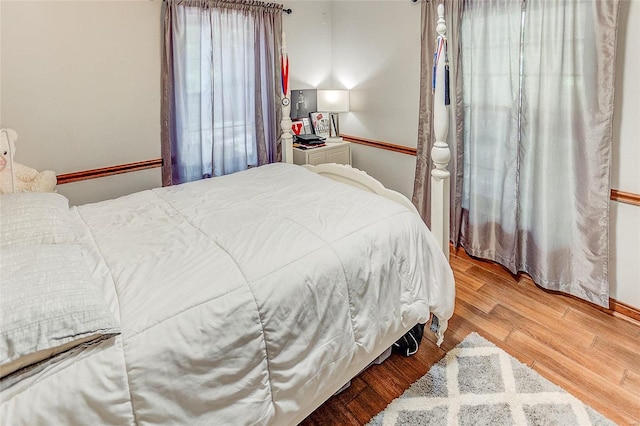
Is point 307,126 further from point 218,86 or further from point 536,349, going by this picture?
point 536,349

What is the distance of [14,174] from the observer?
7.66ft

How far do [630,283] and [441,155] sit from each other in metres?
1.40

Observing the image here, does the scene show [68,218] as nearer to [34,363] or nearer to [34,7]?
[34,363]

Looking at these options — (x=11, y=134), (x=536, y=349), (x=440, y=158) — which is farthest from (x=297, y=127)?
(x=536, y=349)

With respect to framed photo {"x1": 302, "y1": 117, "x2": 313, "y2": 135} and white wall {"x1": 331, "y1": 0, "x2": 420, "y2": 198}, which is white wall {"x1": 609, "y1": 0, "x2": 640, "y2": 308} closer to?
white wall {"x1": 331, "y1": 0, "x2": 420, "y2": 198}

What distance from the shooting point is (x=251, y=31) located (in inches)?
126

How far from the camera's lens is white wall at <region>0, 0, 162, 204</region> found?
93.8 inches

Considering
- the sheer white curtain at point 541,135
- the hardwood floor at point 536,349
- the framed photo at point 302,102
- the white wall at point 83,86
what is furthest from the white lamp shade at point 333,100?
the hardwood floor at point 536,349

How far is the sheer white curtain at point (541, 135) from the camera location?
7.20ft

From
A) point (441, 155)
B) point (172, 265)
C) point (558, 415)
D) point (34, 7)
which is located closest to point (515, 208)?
point (441, 155)

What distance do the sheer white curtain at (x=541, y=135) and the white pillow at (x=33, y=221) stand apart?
8.54 feet

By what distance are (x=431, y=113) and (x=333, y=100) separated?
1.06 m

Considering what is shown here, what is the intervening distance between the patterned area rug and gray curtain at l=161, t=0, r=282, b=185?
2251 mm

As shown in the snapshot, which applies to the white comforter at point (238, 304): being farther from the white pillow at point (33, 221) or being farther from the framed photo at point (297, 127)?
the framed photo at point (297, 127)
